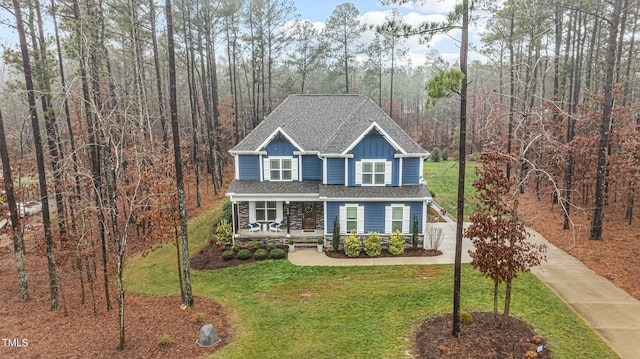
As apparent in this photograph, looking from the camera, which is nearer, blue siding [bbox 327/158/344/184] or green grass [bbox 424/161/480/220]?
blue siding [bbox 327/158/344/184]

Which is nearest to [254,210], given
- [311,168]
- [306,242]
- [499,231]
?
[306,242]

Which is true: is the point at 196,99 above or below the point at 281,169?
above

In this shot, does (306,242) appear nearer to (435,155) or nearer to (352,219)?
(352,219)

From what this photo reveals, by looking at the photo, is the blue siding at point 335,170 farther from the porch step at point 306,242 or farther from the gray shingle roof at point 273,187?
the porch step at point 306,242

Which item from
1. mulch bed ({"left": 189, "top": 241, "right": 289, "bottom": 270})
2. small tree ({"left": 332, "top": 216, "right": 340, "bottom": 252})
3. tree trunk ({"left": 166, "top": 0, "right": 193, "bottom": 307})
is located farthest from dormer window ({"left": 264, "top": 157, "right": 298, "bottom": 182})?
tree trunk ({"left": 166, "top": 0, "right": 193, "bottom": 307})

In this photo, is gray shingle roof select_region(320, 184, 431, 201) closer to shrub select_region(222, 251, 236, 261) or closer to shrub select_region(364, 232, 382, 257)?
shrub select_region(364, 232, 382, 257)

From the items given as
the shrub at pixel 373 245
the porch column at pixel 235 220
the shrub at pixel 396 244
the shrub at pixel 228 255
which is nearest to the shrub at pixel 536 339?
the shrub at pixel 396 244
